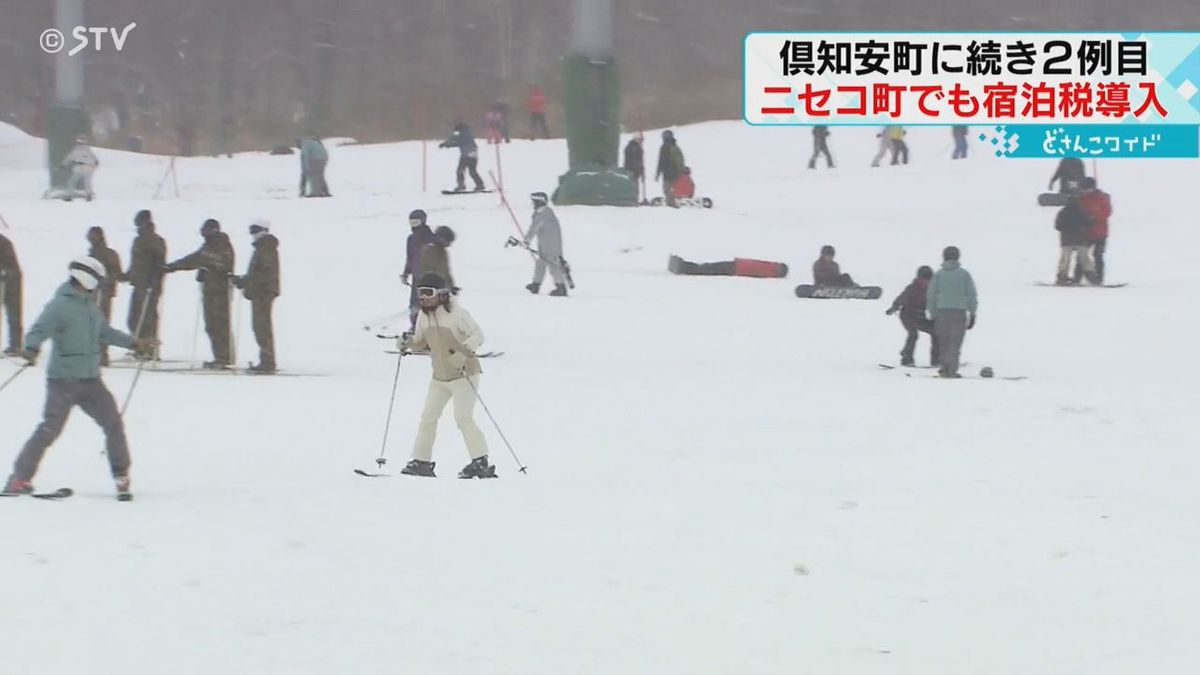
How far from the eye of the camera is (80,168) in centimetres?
3284

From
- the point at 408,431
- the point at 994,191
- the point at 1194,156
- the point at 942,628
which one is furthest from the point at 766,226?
the point at 942,628

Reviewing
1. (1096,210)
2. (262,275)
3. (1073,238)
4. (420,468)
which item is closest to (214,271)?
(262,275)

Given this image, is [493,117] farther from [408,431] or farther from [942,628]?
[942,628]

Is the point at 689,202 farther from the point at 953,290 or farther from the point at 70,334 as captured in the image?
the point at 70,334

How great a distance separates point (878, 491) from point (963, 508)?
744 millimetres

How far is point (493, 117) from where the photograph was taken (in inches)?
1633

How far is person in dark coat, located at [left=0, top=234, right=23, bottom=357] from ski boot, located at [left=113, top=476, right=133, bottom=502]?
306 inches

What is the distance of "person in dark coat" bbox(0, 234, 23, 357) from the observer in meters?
18.2

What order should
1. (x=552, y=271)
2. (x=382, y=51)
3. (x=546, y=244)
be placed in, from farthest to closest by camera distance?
(x=382, y=51) < (x=552, y=271) < (x=546, y=244)

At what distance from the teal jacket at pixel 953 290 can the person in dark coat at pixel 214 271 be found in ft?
20.7

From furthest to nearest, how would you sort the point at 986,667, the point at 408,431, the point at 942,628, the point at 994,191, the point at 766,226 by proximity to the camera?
the point at 994,191 < the point at 766,226 < the point at 408,431 < the point at 942,628 < the point at 986,667

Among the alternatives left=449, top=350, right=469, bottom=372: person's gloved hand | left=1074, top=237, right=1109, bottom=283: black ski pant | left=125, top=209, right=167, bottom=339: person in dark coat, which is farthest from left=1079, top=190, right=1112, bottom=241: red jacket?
left=449, top=350, right=469, bottom=372: person's gloved hand

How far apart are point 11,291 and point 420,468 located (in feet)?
24.5

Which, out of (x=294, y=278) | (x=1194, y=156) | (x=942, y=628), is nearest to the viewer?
(x=942, y=628)
